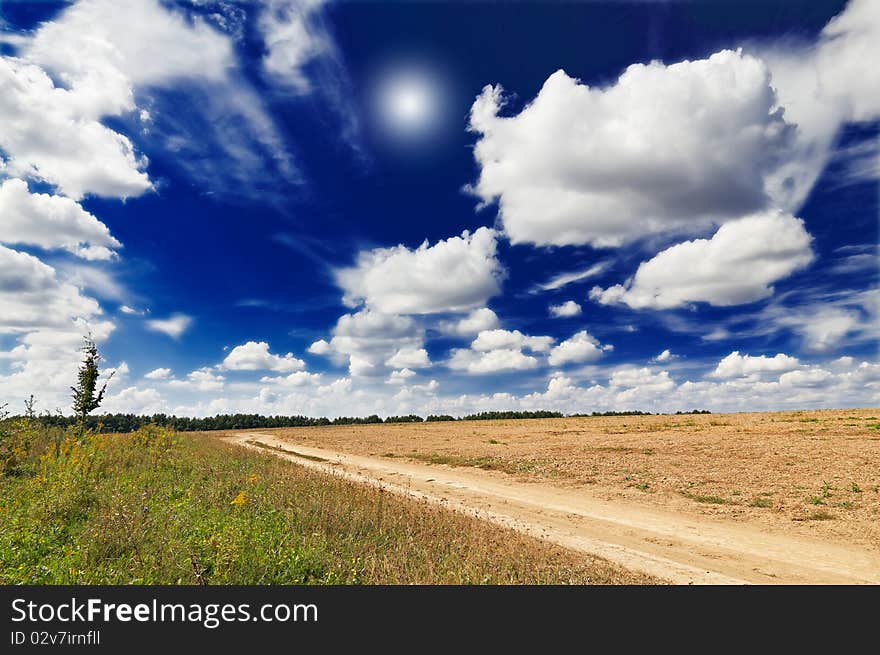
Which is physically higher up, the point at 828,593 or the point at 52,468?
the point at 52,468

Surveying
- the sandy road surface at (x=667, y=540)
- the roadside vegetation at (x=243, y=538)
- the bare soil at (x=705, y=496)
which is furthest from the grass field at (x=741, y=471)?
the roadside vegetation at (x=243, y=538)

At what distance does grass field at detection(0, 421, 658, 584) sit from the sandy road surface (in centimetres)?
196

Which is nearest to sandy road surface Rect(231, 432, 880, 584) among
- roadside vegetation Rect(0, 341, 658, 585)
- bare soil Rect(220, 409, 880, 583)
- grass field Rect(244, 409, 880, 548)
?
bare soil Rect(220, 409, 880, 583)

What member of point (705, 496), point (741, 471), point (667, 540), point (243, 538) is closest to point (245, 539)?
point (243, 538)

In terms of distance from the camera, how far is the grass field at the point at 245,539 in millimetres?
8562

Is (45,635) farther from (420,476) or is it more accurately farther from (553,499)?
(420,476)

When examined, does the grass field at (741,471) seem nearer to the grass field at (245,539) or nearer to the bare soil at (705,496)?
the bare soil at (705,496)

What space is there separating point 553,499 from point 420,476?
1019 centimetres

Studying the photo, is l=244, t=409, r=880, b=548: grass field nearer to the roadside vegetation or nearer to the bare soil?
the bare soil

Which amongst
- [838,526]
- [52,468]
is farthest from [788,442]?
[52,468]

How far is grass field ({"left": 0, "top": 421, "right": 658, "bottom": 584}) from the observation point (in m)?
8.56

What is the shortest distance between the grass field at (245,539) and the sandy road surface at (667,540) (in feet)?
6.43

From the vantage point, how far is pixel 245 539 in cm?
988

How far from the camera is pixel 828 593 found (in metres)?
7.25
